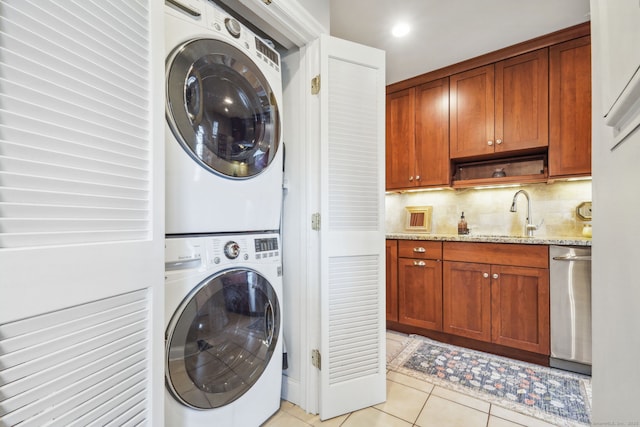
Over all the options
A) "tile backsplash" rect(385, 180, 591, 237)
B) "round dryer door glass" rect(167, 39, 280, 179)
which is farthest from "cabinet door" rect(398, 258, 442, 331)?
"round dryer door glass" rect(167, 39, 280, 179)

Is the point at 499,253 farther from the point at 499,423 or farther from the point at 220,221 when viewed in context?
the point at 220,221

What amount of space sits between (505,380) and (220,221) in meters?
2.01

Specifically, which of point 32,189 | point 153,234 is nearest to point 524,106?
point 153,234

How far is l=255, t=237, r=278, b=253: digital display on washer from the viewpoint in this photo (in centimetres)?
124

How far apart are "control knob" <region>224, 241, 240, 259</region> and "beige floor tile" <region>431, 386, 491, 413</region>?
145 cm

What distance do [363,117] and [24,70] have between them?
1325 millimetres

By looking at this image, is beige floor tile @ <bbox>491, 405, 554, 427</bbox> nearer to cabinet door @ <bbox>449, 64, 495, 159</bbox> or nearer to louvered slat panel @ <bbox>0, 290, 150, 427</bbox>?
louvered slat panel @ <bbox>0, 290, 150, 427</bbox>

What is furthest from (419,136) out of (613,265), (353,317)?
(613,265)

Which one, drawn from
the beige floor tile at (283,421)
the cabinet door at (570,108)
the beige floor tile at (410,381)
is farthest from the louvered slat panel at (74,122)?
the cabinet door at (570,108)

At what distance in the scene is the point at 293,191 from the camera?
1.54 m

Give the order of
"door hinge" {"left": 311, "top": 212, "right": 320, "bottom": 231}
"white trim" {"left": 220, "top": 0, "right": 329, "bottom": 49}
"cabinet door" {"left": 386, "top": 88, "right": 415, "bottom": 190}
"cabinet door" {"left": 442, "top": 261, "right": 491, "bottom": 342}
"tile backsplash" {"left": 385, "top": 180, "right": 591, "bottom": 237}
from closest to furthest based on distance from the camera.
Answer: "white trim" {"left": 220, "top": 0, "right": 329, "bottom": 49}
"door hinge" {"left": 311, "top": 212, "right": 320, "bottom": 231}
"cabinet door" {"left": 442, "top": 261, "right": 491, "bottom": 342}
"tile backsplash" {"left": 385, "top": 180, "right": 591, "bottom": 237}
"cabinet door" {"left": 386, "top": 88, "right": 415, "bottom": 190}

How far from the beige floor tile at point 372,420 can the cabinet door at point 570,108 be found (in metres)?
2.13

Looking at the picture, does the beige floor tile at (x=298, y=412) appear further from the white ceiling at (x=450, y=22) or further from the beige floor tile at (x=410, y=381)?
the white ceiling at (x=450, y=22)

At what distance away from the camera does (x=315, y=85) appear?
1.45 meters
